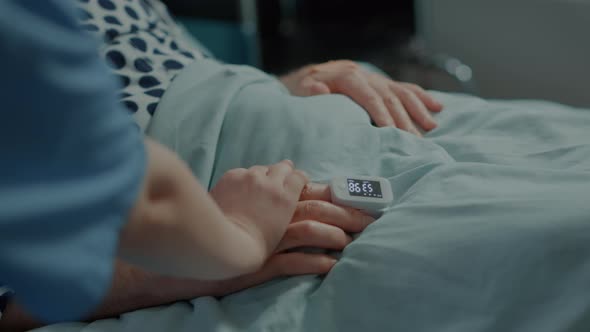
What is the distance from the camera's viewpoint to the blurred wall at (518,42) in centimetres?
154

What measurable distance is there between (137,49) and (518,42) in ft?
3.55

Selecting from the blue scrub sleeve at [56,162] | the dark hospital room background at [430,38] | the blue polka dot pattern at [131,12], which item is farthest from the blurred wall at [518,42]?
the blue scrub sleeve at [56,162]

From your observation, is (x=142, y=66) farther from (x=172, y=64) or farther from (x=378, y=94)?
(x=378, y=94)

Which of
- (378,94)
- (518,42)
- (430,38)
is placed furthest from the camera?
(430,38)

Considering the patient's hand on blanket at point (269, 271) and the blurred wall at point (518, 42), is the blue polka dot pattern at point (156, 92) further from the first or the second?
the blurred wall at point (518, 42)

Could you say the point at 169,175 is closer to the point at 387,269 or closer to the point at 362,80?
the point at 387,269

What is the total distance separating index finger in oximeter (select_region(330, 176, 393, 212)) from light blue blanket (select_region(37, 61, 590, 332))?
0.02m

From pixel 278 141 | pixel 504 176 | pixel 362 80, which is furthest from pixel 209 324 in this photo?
pixel 362 80

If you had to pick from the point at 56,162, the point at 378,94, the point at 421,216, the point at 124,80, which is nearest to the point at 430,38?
the point at 378,94

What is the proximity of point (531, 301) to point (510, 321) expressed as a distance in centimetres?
3

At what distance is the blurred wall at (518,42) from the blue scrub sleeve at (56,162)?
137cm

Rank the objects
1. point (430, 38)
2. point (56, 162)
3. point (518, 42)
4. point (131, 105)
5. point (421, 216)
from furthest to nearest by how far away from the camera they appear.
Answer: point (430, 38) → point (518, 42) → point (131, 105) → point (421, 216) → point (56, 162)

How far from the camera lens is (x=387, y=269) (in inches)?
26.7

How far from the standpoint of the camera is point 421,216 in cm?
70
